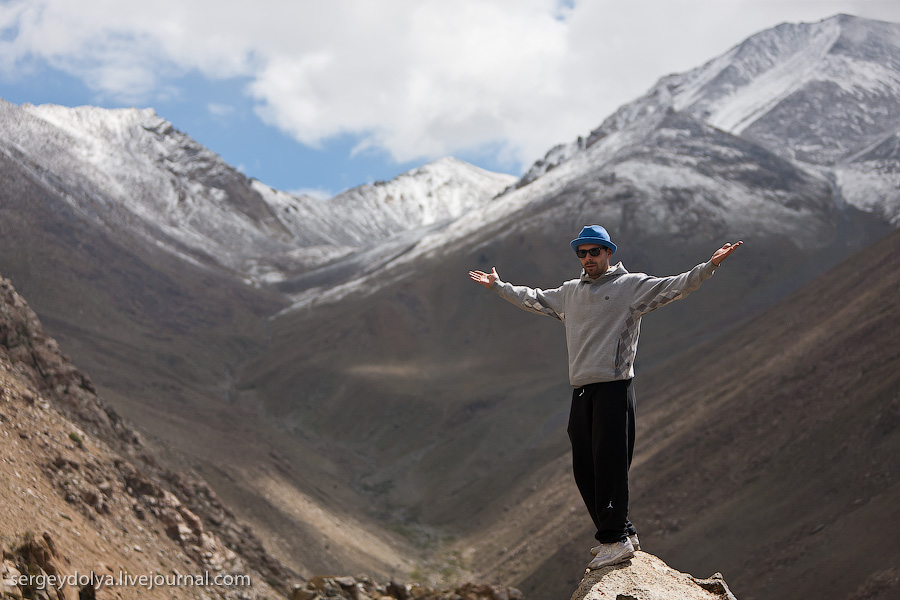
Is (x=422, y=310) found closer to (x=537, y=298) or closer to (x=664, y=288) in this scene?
(x=537, y=298)

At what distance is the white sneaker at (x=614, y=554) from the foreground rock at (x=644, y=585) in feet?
0.15

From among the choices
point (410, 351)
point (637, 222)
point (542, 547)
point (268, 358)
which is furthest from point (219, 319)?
point (542, 547)

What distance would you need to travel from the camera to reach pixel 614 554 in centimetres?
687

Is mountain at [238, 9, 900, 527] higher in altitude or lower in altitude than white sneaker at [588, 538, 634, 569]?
higher

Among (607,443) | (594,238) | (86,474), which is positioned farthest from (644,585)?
(86,474)

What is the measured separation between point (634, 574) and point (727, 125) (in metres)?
153

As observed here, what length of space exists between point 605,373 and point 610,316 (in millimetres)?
442

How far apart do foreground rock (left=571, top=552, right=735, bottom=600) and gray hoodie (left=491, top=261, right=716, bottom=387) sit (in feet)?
4.75

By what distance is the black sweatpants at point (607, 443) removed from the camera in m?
6.78

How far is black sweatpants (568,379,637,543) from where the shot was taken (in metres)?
6.78

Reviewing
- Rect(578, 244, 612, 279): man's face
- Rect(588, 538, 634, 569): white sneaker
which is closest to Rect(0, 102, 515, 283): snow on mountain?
Rect(578, 244, 612, 279): man's face

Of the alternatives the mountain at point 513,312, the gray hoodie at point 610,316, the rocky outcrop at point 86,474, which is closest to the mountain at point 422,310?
the mountain at point 513,312

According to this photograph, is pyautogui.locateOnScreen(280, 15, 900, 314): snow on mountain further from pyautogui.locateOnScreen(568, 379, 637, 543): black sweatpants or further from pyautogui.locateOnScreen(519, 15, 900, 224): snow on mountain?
pyautogui.locateOnScreen(568, 379, 637, 543): black sweatpants

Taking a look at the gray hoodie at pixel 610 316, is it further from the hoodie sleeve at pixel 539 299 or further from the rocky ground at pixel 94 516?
the rocky ground at pixel 94 516
